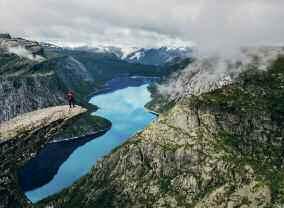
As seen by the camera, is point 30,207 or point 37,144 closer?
point 37,144

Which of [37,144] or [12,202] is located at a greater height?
[37,144]

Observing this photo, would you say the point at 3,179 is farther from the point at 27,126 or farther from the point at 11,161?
the point at 27,126

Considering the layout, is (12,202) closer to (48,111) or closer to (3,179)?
(3,179)

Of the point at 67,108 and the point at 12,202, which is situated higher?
the point at 67,108

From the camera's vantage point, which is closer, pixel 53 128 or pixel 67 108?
pixel 53 128

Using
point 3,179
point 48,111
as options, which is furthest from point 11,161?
point 48,111

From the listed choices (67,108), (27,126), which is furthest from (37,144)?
(67,108)

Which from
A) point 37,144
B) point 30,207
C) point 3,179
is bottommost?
point 30,207
